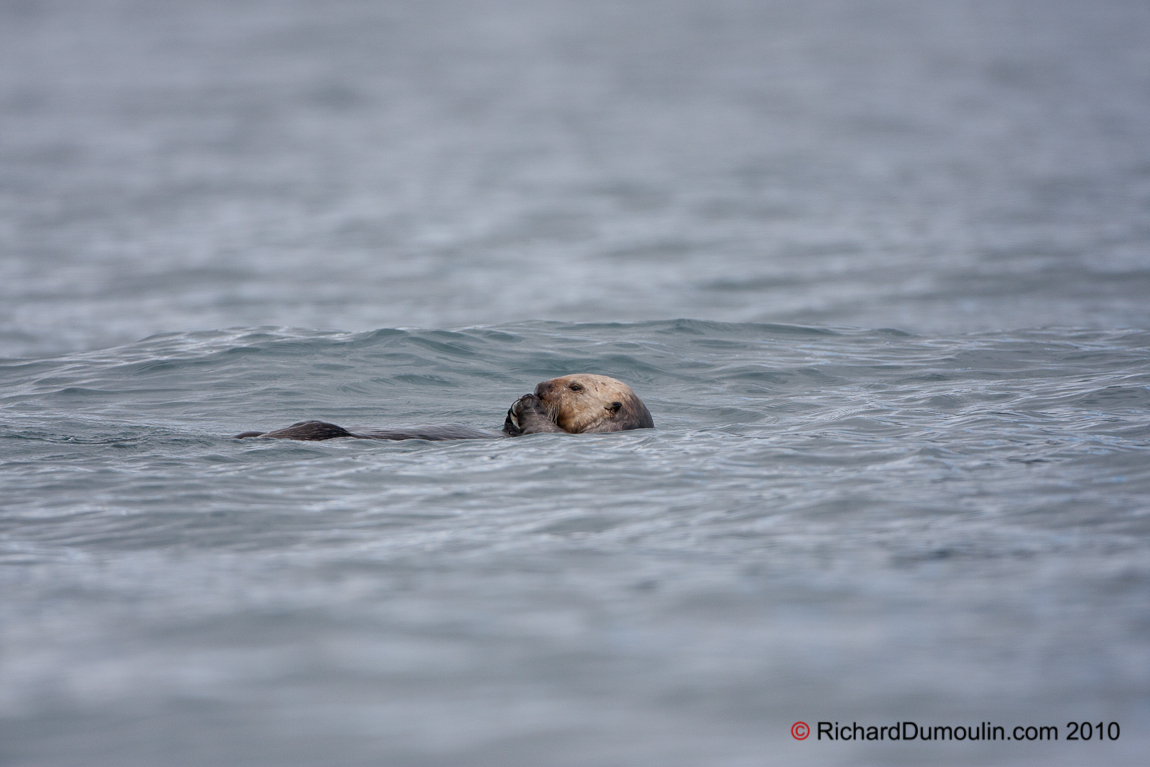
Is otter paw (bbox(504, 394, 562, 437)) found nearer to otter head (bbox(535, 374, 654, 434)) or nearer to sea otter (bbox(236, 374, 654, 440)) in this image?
sea otter (bbox(236, 374, 654, 440))

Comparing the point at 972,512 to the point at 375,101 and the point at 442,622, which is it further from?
the point at 375,101

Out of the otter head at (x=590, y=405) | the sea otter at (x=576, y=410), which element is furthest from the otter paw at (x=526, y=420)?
the otter head at (x=590, y=405)

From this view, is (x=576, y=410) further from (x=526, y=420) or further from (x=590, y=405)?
(x=526, y=420)

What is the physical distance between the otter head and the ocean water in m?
0.32

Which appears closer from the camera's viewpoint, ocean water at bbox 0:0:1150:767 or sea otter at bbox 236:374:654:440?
ocean water at bbox 0:0:1150:767

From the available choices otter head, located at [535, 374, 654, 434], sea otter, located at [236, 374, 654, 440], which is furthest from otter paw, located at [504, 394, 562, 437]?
otter head, located at [535, 374, 654, 434]

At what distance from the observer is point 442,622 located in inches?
156

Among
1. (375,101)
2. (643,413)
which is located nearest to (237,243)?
(643,413)

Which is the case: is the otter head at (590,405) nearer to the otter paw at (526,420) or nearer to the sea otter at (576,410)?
the sea otter at (576,410)

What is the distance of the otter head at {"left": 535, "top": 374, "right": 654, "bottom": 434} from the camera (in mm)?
6867

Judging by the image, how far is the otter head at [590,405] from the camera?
687 centimetres

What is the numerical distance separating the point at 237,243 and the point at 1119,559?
1737 centimetres

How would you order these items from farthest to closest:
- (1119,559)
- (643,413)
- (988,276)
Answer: (988,276)
(643,413)
(1119,559)

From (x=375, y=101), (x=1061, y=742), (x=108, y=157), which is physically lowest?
(x=1061, y=742)
